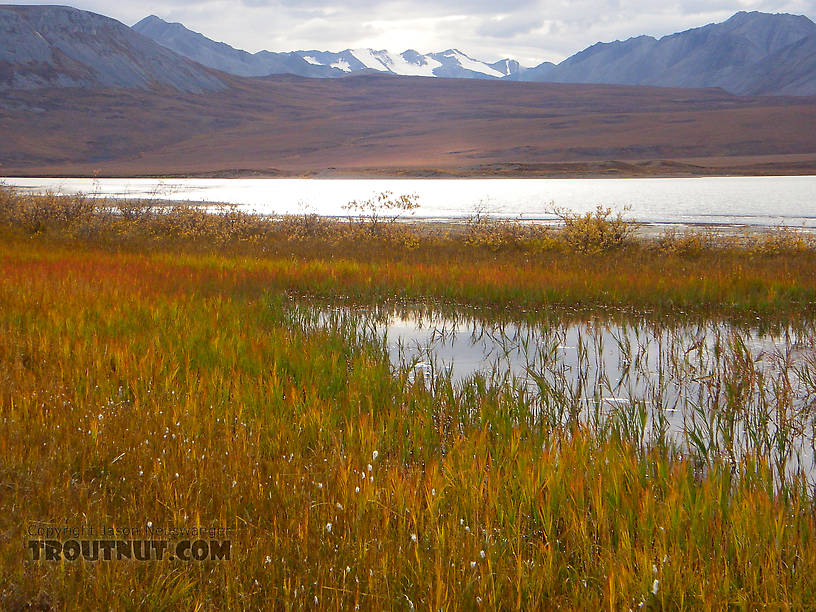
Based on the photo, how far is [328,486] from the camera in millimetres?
4062

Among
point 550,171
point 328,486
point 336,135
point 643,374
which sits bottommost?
point 643,374

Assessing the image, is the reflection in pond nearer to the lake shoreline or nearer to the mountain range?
the lake shoreline

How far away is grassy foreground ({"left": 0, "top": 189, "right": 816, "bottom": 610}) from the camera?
10.1 feet

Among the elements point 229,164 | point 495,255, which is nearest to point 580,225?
point 495,255

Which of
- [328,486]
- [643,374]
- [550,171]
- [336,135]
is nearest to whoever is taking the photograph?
[328,486]

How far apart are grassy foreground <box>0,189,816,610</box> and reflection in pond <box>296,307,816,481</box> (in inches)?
12.2

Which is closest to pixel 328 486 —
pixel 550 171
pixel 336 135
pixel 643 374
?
pixel 643 374

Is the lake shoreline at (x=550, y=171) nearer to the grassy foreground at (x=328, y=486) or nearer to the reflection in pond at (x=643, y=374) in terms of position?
the reflection in pond at (x=643, y=374)

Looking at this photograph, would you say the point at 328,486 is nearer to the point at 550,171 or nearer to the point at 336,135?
the point at 550,171

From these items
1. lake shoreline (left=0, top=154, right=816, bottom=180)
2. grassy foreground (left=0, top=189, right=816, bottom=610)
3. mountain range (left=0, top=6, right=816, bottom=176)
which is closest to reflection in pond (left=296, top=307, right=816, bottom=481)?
grassy foreground (left=0, top=189, right=816, bottom=610)

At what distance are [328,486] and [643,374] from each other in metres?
4.93

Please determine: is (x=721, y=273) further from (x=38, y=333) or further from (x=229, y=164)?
(x=229, y=164)

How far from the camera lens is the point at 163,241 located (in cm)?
1945

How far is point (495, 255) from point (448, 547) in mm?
14488
